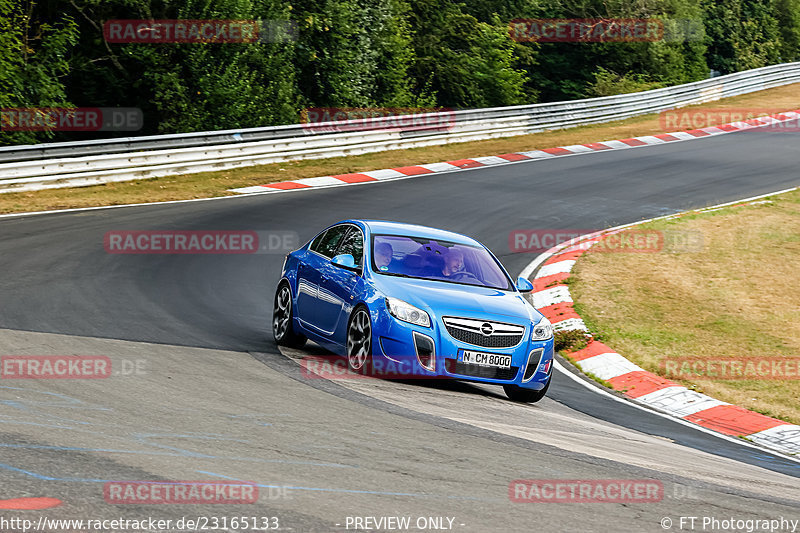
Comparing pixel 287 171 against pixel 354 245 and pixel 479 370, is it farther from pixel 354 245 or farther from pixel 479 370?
pixel 479 370

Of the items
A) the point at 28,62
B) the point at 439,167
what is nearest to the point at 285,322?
the point at 439,167

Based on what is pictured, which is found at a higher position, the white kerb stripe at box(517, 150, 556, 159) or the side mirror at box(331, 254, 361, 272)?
the side mirror at box(331, 254, 361, 272)

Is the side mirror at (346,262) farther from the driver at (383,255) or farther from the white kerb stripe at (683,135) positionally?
the white kerb stripe at (683,135)

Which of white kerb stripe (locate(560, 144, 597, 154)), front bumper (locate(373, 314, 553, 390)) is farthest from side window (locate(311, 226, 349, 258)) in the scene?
white kerb stripe (locate(560, 144, 597, 154))

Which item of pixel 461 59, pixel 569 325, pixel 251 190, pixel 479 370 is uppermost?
pixel 461 59

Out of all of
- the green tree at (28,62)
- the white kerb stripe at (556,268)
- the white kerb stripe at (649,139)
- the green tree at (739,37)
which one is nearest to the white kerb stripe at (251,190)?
the green tree at (28,62)

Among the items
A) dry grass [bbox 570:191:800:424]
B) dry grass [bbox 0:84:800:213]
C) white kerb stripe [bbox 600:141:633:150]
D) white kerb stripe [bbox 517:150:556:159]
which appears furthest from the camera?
white kerb stripe [bbox 600:141:633:150]

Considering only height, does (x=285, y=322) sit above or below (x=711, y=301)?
above

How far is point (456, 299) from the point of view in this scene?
9375 mm

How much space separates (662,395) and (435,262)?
10.1ft

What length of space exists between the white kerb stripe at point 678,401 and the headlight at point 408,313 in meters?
3.24

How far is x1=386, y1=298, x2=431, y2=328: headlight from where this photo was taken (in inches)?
355

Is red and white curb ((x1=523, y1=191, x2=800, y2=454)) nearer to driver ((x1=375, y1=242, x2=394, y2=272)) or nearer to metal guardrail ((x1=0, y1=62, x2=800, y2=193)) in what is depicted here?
driver ((x1=375, y1=242, x2=394, y2=272))

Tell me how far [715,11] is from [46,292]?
168 ft
